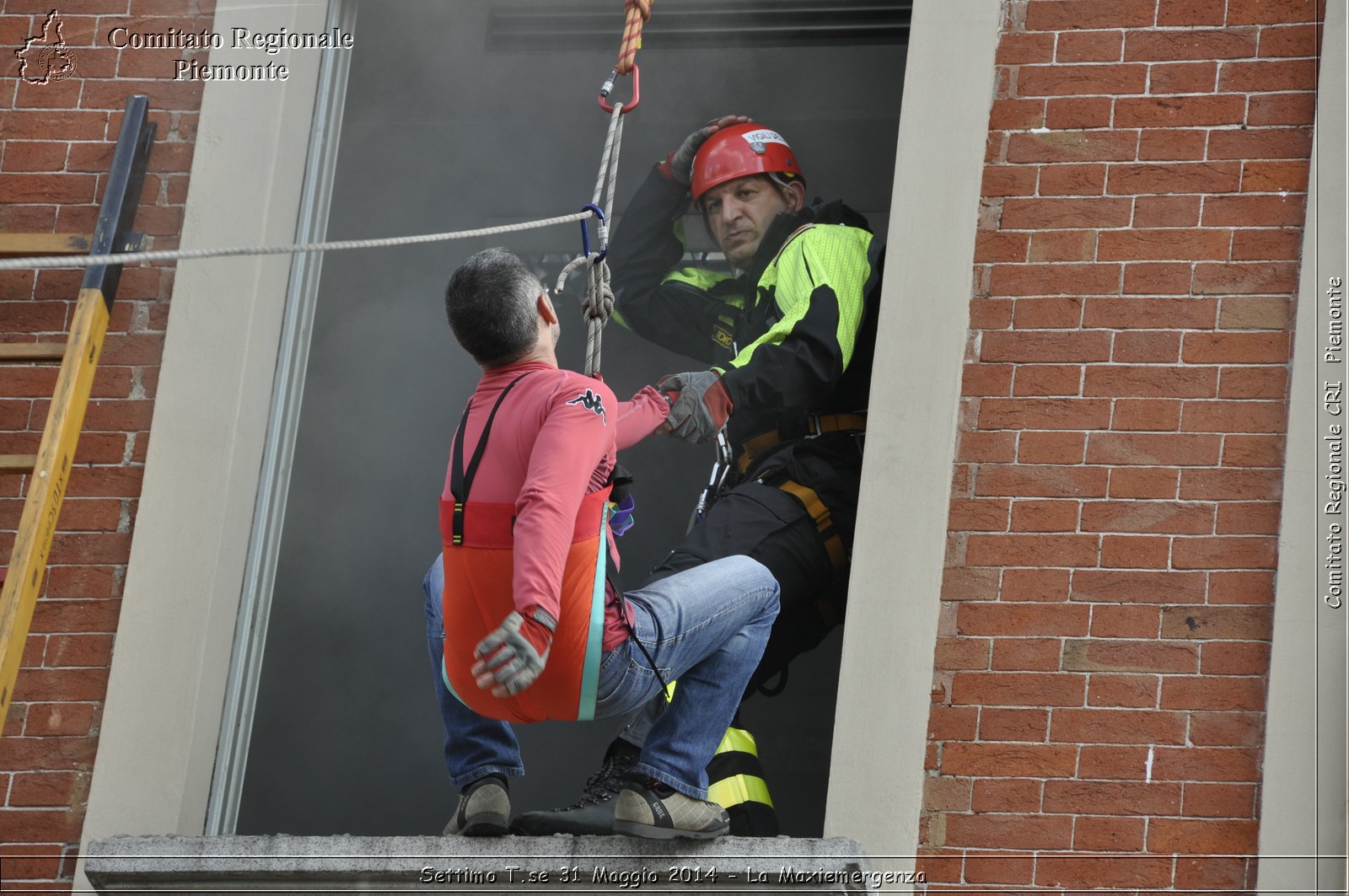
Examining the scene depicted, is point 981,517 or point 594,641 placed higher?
point 981,517

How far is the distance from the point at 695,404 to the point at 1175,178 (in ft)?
4.82

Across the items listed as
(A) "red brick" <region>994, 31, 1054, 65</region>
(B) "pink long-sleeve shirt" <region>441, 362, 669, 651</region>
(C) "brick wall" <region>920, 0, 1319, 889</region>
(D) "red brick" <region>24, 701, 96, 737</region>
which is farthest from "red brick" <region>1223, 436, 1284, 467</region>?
(D) "red brick" <region>24, 701, 96, 737</region>

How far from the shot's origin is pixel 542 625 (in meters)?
3.12

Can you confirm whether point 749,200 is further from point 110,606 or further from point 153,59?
point 110,606

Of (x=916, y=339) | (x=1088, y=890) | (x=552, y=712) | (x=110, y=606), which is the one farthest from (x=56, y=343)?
(x=1088, y=890)

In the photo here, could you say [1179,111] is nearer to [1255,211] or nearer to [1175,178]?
[1175,178]

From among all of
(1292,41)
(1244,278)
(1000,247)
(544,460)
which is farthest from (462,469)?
(1292,41)

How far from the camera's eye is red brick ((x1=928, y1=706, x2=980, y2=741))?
4078 mm

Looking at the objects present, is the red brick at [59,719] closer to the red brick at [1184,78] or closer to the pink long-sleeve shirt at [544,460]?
the pink long-sleeve shirt at [544,460]

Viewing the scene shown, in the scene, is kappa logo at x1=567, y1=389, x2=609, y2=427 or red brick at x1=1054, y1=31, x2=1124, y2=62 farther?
red brick at x1=1054, y1=31, x2=1124, y2=62

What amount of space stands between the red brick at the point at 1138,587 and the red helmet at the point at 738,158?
171 centimetres

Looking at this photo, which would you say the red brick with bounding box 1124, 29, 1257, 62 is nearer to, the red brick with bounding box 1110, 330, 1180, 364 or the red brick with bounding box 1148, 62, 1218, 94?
the red brick with bounding box 1148, 62, 1218, 94

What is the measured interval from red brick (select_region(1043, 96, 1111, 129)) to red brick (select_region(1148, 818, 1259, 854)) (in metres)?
1.81

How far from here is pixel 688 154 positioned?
17.1 feet
